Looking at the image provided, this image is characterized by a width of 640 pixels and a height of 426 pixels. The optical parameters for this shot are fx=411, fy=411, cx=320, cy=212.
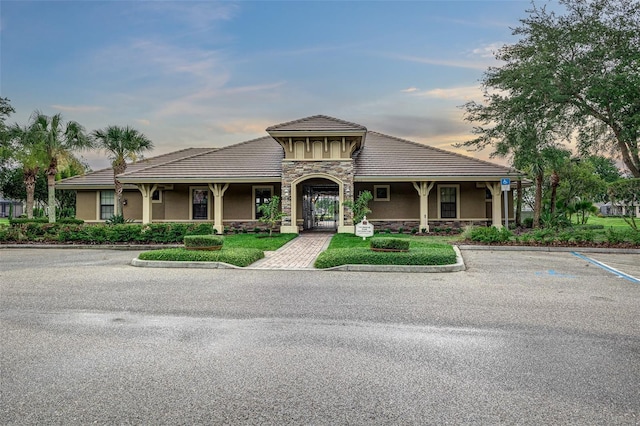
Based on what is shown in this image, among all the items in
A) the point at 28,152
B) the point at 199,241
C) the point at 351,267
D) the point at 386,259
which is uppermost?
the point at 28,152

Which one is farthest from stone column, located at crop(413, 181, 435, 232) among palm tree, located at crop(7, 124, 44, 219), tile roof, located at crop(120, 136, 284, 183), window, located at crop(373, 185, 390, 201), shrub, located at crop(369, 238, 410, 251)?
palm tree, located at crop(7, 124, 44, 219)

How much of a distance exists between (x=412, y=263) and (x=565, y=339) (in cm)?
551

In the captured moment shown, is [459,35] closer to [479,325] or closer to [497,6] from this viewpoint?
[497,6]

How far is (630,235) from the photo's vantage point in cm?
1493

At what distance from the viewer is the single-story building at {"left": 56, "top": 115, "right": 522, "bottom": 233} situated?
65.4 feet

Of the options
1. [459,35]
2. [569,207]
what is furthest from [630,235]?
[569,207]

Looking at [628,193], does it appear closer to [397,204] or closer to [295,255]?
[397,204]

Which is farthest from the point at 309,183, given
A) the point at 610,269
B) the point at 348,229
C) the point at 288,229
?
the point at 610,269

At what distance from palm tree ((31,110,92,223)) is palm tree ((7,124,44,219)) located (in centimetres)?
47

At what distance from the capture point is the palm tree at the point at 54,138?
23.6 meters

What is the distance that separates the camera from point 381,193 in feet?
72.1

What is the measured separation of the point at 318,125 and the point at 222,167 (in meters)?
5.58

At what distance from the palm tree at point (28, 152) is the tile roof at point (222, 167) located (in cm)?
693

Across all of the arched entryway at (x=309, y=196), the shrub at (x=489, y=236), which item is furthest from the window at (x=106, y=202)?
the shrub at (x=489, y=236)
